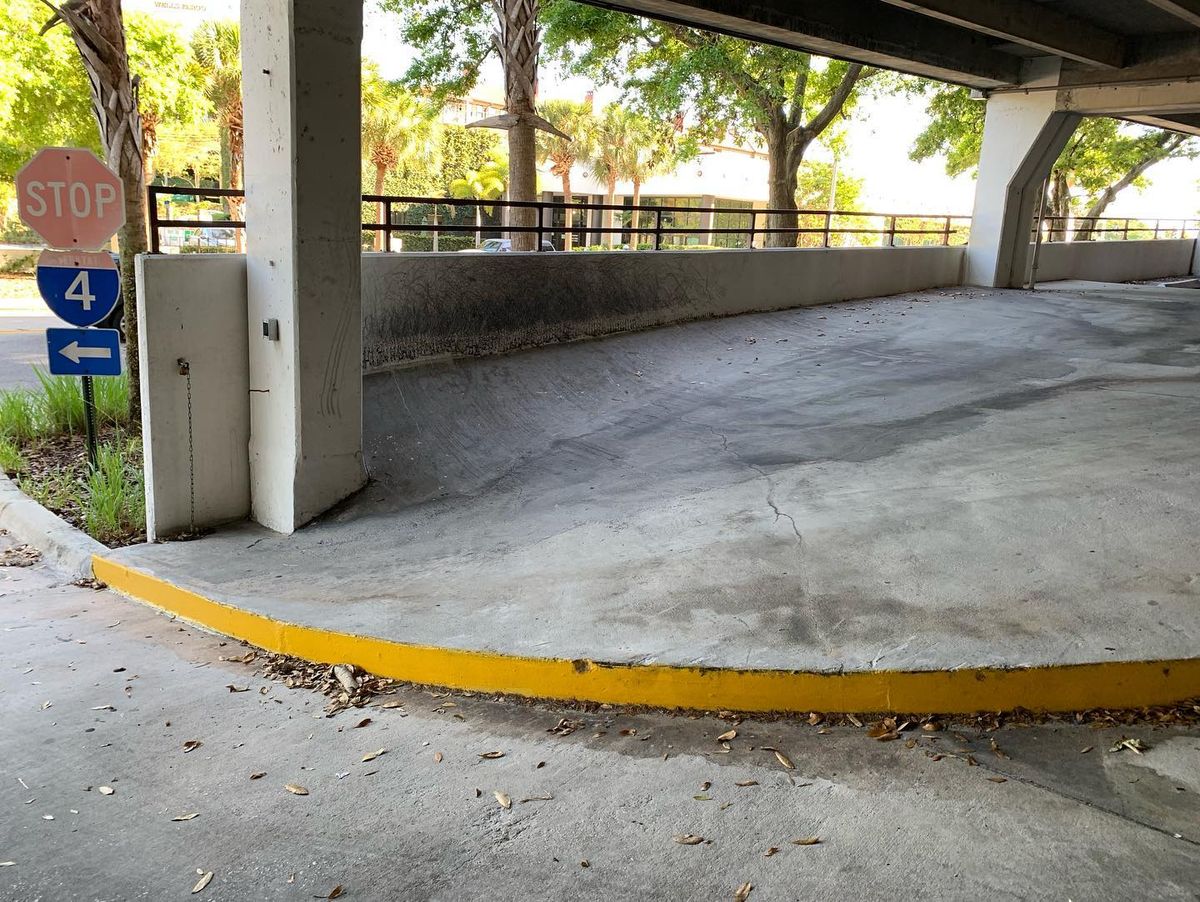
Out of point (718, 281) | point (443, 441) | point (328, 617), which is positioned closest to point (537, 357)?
point (443, 441)

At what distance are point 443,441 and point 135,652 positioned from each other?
389cm

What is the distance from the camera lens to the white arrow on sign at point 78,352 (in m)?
7.74

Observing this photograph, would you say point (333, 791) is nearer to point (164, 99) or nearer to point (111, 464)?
point (111, 464)

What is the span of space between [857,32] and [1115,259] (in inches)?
672

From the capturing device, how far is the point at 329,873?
3.11m

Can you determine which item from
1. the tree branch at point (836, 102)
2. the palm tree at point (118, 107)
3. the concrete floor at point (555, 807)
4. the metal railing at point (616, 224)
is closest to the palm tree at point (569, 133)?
the metal railing at point (616, 224)

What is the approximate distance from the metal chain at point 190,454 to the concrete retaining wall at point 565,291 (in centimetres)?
249

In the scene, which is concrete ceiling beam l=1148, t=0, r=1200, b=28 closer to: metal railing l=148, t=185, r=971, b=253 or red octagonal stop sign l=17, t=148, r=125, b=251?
metal railing l=148, t=185, r=971, b=253

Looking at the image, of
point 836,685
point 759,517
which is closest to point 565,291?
point 759,517

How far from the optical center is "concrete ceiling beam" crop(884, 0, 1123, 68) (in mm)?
12773

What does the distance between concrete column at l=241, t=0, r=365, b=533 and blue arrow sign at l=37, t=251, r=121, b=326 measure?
4.77ft

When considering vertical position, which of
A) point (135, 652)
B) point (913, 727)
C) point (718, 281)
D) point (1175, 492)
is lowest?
point (135, 652)

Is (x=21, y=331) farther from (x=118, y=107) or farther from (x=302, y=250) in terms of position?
(x=302, y=250)

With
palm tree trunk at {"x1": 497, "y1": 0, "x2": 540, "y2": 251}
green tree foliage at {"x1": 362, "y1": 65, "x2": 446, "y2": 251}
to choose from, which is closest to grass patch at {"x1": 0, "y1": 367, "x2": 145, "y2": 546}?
palm tree trunk at {"x1": 497, "y1": 0, "x2": 540, "y2": 251}
